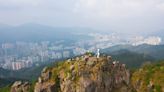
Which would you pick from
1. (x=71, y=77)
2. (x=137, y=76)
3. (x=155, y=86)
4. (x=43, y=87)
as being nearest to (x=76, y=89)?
(x=71, y=77)

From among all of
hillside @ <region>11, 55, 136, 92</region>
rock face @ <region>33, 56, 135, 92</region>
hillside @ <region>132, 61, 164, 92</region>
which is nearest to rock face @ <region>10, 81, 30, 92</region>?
hillside @ <region>11, 55, 136, 92</region>

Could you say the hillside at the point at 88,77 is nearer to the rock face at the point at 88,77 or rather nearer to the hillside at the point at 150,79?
the rock face at the point at 88,77

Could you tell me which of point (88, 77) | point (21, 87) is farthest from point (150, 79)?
point (88, 77)

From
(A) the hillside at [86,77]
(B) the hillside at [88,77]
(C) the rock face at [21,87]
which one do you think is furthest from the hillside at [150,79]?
(B) the hillside at [88,77]

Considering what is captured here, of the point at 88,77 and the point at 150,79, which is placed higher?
the point at 88,77

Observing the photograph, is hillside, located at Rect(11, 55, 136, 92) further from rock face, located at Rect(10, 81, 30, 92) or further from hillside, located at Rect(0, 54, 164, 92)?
rock face, located at Rect(10, 81, 30, 92)

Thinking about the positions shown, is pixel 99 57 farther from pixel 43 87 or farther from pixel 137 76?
pixel 137 76

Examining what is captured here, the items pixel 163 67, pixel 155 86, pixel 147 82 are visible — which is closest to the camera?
pixel 155 86

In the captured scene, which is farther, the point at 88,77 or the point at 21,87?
the point at 21,87

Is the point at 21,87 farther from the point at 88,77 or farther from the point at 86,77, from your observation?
the point at 88,77
